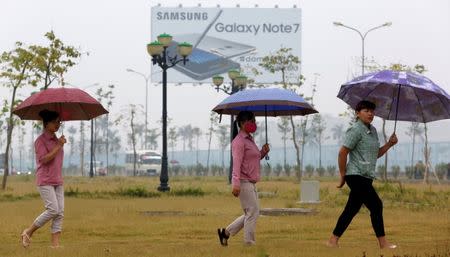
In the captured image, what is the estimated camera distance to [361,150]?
973 centimetres

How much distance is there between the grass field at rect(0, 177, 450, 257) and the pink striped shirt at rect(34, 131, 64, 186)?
82 centimetres

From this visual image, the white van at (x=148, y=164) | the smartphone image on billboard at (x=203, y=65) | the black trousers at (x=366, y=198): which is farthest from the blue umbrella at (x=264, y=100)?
the white van at (x=148, y=164)

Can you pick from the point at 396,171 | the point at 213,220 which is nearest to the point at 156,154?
the point at 396,171

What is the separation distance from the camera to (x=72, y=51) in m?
28.4

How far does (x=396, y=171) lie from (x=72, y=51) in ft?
99.2

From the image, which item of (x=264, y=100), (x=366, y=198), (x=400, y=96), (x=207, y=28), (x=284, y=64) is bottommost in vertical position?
(x=366, y=198)

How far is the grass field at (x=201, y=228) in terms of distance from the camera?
9734mm

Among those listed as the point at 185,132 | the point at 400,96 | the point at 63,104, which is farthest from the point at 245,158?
the point at 185,132

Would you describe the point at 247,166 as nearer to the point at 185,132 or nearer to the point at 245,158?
the point at 245,158

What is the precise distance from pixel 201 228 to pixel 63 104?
136 inches

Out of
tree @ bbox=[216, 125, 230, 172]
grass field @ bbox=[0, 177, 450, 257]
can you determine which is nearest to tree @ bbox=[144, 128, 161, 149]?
tree @ bbox=[216, 125, 230, 172]

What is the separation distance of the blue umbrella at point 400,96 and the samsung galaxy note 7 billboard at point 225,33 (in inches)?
1957

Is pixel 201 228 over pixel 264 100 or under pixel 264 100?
under

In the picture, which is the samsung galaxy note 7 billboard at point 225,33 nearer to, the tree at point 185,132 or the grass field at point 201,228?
the grass field at point 201,228
